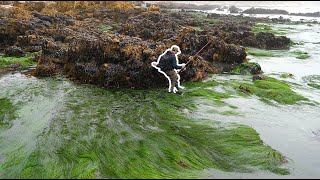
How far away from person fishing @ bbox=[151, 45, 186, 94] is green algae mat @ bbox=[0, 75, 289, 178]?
1.69 ft

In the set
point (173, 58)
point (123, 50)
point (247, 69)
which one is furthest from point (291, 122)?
point (123, 50)

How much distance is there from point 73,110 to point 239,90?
567cm

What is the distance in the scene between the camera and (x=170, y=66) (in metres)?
10.9

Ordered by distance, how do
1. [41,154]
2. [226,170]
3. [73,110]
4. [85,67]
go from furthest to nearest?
1. [85,67]
2. [73,110]
3. [41,154]
4. [226,170]

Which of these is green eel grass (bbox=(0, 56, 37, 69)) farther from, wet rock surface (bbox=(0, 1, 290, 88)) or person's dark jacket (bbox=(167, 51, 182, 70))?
person's dark jacket (bbox=(167, 51, 182, 70))

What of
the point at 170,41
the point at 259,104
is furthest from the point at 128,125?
the point at 170,41

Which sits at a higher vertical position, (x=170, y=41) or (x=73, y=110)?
(x=170, y=41)

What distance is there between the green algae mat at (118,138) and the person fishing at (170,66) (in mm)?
515

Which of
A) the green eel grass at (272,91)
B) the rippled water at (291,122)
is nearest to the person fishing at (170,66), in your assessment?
the rippled water at (291,122)

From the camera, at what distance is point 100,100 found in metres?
10.3

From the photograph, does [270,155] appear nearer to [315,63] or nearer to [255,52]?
[315,63]

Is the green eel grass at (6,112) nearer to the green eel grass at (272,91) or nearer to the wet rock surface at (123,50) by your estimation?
the wet rock surface at (123,50)

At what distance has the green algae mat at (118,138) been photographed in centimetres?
636

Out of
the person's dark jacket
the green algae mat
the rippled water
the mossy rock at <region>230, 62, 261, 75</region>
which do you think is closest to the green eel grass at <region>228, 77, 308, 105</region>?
the rippled water
